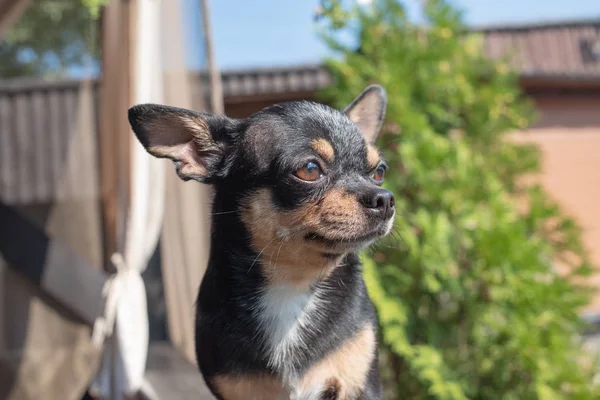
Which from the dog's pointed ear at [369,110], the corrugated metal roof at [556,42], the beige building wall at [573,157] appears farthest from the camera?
the corrugated metal roof at [556,42]

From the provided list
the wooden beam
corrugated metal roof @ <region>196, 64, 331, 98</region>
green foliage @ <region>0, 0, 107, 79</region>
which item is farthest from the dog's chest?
green foliage @ <region>0, 0, 107, 79</region>

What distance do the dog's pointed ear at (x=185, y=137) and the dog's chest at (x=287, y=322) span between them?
12.4 inches

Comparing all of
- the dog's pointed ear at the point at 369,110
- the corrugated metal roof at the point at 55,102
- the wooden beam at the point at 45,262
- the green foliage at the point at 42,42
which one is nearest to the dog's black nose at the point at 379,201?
the dog's pointed ear at the point at 369,110

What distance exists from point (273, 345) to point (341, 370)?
0.52ft

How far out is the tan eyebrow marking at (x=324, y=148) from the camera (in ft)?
4.50

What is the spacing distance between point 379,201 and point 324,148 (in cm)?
17

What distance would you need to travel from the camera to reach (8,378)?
348 cm

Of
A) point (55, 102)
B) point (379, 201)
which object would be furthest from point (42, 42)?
point (379, 201)

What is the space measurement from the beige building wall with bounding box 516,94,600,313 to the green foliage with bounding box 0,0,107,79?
4.94 meters

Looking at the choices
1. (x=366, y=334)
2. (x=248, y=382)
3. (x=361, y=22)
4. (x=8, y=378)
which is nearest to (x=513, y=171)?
(x=361, y=22)

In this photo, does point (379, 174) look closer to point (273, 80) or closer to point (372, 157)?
point (372, 157)

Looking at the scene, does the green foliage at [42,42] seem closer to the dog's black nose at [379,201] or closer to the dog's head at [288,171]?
the dog's head at [288,171]

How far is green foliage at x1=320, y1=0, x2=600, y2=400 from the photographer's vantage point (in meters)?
2.81

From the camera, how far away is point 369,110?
1.60m
